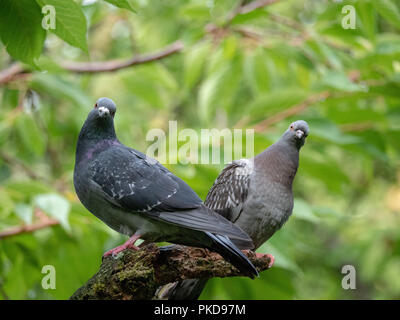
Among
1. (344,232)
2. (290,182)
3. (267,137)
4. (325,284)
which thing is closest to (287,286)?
(267,137)

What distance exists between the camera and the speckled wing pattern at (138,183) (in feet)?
6.90

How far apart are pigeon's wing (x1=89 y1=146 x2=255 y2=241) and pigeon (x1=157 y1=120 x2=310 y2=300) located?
14.8 inches

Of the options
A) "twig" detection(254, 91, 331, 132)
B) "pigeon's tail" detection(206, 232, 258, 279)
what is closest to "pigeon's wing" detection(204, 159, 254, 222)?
"pigeon's tail" detection(206, 232, 258, 279)

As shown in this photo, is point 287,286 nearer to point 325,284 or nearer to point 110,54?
point 110,54

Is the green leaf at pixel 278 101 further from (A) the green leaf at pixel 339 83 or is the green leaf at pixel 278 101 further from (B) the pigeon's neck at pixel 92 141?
(B) the pigeon's neck at pixel 92 141

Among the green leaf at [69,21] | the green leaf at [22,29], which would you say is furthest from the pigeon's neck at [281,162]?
the green leaf at [22,29]

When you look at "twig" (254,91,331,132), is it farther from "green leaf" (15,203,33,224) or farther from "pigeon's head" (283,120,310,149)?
"green leaf" (15,203,33,224)

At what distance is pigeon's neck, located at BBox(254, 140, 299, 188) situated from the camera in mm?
2152

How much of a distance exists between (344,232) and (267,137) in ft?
25.7

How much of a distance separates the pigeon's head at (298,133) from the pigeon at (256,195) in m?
0.02

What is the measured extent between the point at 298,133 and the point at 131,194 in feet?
2.38

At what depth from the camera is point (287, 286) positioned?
4.25 m

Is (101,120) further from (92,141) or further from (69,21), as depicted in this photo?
(69,21)
